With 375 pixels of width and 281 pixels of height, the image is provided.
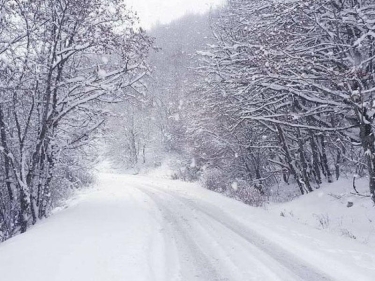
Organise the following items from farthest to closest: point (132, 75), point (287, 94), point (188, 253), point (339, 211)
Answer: point (132, 75)
point (287, 94)
point (339, 211)
point (188, 253)

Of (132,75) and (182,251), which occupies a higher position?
(132,75)

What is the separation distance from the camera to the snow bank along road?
6.33 m

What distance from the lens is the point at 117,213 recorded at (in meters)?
13.2

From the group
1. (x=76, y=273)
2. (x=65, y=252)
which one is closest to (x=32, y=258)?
(x=65, y=252)

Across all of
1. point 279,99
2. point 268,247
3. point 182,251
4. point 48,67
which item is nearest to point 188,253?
point 182,251

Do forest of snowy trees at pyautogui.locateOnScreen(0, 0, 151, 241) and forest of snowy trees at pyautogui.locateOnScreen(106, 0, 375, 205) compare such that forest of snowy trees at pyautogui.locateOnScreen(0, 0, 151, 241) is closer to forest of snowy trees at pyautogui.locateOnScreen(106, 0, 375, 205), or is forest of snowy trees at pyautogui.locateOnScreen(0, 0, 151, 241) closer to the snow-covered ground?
forest of snowy trees at pyautogui.locateOnScreen(106, 0, 375, 205)

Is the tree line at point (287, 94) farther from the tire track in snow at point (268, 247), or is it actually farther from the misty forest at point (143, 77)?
the tire track in snow at point (268, 247)

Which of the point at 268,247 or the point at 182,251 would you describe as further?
the point at 182,251

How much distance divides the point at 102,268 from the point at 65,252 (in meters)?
1.25

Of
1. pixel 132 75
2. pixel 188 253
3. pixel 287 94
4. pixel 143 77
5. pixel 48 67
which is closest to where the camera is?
pixel 188 253

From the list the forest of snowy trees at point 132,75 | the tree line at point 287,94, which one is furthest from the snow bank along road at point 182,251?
the tree line at point 287,94

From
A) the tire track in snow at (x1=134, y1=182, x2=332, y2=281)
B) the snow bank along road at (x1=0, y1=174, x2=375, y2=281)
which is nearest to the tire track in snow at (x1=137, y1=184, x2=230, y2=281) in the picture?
the snow bank along road at (x1=0, y1=174, x2=375, y2=281)

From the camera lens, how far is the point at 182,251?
8234 millimetres

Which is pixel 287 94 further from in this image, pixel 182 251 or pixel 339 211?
pixel 182 251
